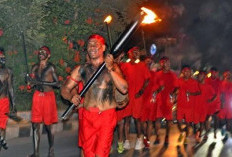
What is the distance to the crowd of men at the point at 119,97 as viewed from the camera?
6.77m

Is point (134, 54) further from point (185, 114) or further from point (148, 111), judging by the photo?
point (185, 114)

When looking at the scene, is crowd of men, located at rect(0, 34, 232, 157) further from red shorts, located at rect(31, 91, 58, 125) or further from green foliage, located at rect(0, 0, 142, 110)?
green foliage, located at rect(0, 0, 142, 110)

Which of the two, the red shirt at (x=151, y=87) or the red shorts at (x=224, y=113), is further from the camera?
the red shorts at (x=224, y=113)

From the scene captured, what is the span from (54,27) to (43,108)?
718 centimetres

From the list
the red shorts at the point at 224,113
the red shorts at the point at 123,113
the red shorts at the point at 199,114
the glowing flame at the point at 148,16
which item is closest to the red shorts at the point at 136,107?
the red shorts at the point at 123,113

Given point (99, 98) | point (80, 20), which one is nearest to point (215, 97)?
point (80, 20)

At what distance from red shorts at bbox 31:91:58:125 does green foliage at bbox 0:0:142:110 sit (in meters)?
4.96

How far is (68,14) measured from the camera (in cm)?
1695

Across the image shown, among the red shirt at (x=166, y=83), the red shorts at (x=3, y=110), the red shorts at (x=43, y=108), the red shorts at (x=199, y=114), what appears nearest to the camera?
the red shorts at (x=43, y=108)

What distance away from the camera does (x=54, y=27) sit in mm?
16328

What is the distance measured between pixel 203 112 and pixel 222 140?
0.86 metres

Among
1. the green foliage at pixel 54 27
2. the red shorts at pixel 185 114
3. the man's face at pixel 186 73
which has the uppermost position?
the green foliage at pixel 54 27

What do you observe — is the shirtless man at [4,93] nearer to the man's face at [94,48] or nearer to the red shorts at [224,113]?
the man's face at [94,48]

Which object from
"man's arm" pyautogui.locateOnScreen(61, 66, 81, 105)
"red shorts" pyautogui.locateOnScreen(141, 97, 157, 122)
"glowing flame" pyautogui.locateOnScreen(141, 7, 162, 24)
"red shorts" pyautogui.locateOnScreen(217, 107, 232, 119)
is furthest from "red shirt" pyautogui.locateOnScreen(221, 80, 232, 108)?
"glowing flame" pyautogui.locateOnScreen(141, 7, 162, 24)
